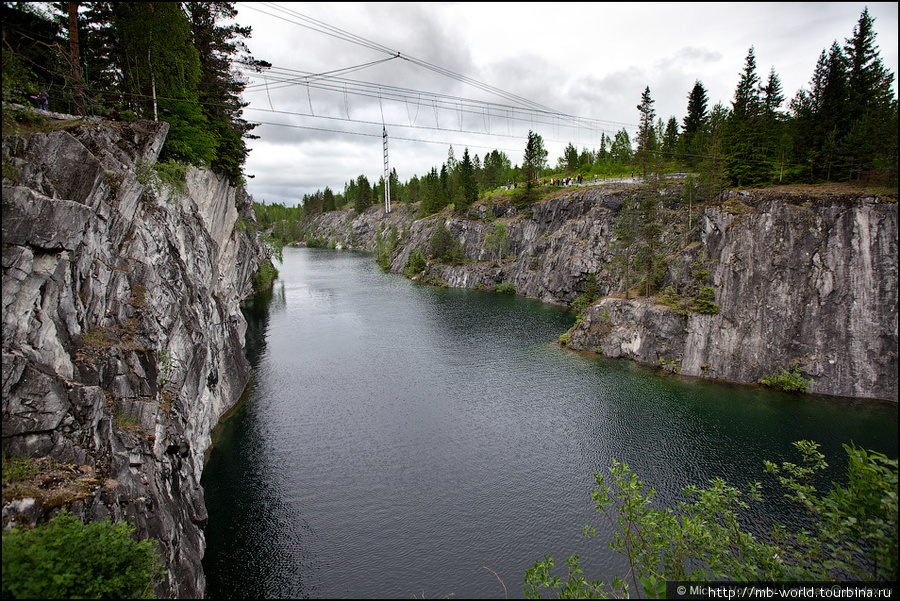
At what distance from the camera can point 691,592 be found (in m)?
8.56

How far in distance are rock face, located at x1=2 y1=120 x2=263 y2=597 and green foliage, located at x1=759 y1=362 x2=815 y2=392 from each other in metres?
40.4

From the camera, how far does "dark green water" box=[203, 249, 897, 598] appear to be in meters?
18.1

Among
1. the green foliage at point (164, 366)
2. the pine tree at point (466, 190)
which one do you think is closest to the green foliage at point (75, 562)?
the green foliage at point (164, 366)

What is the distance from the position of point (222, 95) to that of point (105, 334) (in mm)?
25537

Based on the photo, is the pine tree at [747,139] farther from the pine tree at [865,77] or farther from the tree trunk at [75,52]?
the tree trunk at [75,52]

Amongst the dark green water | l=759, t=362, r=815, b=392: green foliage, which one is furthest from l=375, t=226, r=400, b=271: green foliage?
l=759, t=362, r=815, b=392: green foliage

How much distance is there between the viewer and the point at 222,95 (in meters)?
33.2

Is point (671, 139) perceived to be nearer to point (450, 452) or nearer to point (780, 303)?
point (780, 303)

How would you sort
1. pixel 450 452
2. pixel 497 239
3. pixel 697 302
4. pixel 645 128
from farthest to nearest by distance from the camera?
pixel 497 239 < pixel 645 128 < pixel 697 302 < pixel 450 452

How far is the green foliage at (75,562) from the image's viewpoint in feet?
27.4

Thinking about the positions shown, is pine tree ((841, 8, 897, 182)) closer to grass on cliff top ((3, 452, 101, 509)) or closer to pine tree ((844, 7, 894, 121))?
pine tree ((844, 7, 894, 121))

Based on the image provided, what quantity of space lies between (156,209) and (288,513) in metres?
15.9

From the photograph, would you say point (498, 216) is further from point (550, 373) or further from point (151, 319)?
point (151, 319)

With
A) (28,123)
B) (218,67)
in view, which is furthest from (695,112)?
(28,123)
